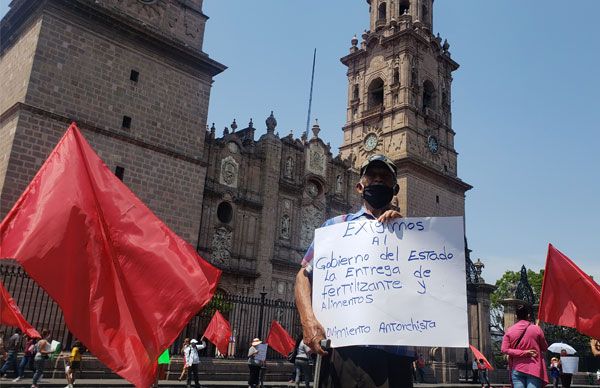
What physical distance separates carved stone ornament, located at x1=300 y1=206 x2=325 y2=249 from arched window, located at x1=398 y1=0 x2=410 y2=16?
1720 cm

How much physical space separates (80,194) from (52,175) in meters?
0.34

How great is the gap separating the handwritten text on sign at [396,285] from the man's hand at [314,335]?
8 centimetres

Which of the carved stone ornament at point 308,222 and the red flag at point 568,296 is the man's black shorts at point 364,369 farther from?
the carved stone ornament at point 308,222

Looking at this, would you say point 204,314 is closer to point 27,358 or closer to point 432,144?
point 27,358

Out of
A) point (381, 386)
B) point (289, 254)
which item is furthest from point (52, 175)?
point (289, 254)

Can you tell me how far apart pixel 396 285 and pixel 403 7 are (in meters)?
37.7

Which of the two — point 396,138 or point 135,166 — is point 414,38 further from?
point 135,166

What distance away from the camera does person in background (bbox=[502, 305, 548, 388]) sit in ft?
19.7

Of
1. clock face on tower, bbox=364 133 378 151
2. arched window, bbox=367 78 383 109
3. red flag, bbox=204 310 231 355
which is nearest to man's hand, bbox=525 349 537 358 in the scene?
red flag, bbox=204 310 231 355

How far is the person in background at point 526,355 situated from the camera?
5992 millimetres

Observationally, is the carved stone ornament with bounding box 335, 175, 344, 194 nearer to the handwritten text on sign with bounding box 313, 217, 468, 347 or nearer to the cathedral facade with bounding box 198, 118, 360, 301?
the cathedral facade with bounding box 198, 118, 360, 301

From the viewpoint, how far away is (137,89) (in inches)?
796

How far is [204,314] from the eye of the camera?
21.2m

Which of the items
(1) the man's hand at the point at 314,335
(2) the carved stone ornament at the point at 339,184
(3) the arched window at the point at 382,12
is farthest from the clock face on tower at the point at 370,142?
(1) the man's hand at the point at 314,335
